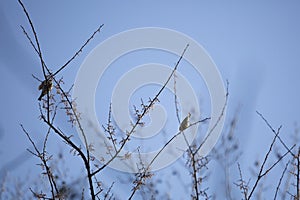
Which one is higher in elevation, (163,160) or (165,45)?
(165,45)

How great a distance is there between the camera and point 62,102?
7.18 ft

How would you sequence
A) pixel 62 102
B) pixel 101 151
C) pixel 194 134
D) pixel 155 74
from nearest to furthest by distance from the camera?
pixel 62 102 → pixel 101 151 → pixel 194 134 → pixel 155 74

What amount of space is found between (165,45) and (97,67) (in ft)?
2.19

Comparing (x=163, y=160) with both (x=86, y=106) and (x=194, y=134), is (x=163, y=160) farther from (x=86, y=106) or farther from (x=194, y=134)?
(x=86, y=106)

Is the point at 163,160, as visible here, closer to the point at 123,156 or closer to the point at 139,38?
the point at 123,156

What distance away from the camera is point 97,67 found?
105 inches

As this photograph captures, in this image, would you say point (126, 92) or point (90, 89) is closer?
point (90, 89)

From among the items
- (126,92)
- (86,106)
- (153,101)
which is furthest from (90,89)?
(153,101)

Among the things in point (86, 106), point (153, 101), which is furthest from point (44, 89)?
point (153, 101)

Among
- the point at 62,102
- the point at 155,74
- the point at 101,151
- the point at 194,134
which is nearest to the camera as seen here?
the point at 62,102

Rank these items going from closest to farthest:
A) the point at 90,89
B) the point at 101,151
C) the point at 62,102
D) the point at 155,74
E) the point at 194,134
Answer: the point at 62,102 → the point at 101,151 → the point at 90,89 → the point at 194,134 → the point at 155,74

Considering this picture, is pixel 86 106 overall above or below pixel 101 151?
above

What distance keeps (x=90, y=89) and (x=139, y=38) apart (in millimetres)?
666

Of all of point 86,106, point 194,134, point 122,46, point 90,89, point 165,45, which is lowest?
point 86,106
